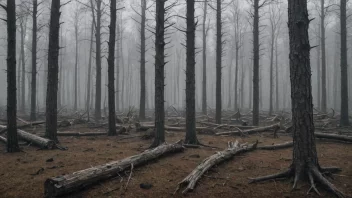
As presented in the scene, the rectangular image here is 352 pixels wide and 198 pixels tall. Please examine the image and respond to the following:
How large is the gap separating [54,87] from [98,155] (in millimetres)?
3215

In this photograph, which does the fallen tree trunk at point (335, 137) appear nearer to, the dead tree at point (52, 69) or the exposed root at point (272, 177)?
the exposed root at point (272, 177)

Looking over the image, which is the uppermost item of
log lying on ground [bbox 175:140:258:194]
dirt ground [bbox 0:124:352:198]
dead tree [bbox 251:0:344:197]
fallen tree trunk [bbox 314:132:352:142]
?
dead tree [bbox 251:0:344:197]

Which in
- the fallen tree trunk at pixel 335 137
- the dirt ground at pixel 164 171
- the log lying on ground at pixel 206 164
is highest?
the fallen tree trunk at pixel 335 137

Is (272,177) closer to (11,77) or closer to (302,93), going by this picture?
(302,93)

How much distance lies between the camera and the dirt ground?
4254mm

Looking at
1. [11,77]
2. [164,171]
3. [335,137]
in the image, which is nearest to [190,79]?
[164,171]

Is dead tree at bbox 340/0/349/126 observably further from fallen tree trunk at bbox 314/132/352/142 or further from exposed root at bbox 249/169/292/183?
exposed root at bbox 249/169/292/183

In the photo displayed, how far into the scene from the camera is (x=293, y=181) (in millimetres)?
4617

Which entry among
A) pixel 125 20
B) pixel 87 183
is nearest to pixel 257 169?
pixel 87 183

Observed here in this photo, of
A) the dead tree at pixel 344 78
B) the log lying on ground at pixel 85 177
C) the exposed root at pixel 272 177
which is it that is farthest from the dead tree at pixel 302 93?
the dead tree at pixel 344 78

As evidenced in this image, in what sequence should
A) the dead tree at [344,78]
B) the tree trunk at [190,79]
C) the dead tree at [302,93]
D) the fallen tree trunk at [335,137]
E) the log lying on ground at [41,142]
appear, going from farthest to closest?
the dead tree at [344,78]
the fallen tree trunk at [335,137]
the tree trunk at [190,79]
the log lying on ground at [41,142]
the dead tree at [302,93]

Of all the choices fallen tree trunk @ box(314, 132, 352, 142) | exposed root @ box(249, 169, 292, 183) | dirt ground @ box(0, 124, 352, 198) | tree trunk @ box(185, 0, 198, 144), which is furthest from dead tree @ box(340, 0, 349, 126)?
exposed root @ box(249, 169, 292, 183)

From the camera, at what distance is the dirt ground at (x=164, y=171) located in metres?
4.25

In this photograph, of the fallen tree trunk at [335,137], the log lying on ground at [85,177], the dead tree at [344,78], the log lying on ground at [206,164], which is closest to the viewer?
the log lying on ground at [85,177]
